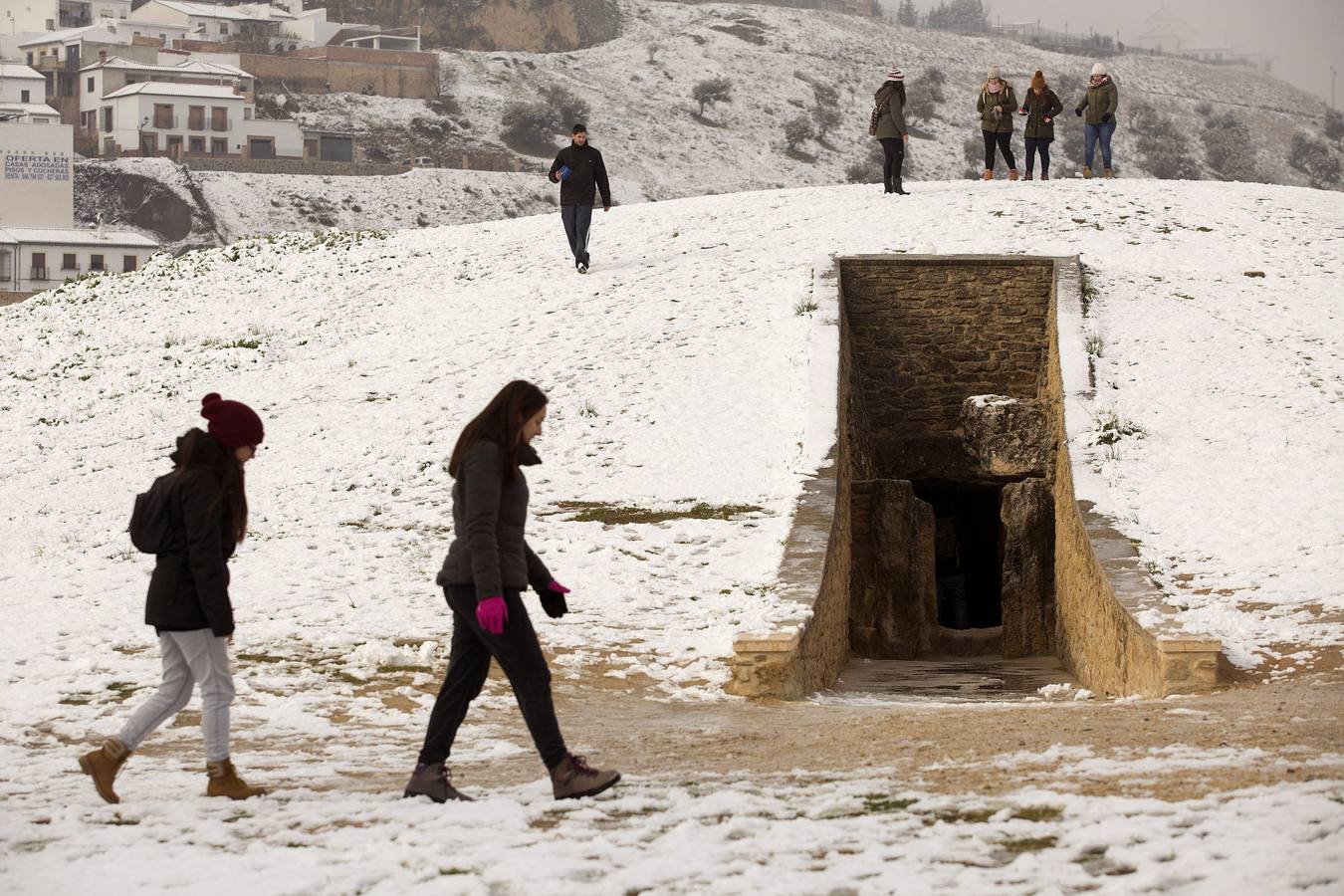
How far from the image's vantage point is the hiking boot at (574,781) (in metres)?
6.57

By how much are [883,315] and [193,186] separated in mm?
70519

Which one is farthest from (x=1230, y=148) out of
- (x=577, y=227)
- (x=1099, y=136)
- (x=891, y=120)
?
(x=577, y=227)

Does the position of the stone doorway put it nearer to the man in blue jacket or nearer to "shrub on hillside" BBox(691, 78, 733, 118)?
the man in blue jacket

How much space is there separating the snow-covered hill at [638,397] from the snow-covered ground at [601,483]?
5 cm

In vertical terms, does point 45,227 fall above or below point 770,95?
below

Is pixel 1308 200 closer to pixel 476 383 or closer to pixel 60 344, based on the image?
pixel 476 383

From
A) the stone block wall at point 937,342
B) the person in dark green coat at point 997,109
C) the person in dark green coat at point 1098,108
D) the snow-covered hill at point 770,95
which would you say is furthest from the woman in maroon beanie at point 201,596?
the snow-covered hill at point 770,95

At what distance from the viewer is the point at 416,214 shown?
83.7 m

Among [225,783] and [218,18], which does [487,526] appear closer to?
[225,783]

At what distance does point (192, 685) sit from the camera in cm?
676

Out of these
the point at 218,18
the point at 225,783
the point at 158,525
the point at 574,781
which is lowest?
the point at 225,783

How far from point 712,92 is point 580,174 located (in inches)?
3841

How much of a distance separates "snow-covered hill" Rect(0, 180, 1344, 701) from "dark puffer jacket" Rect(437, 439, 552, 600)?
162 inches

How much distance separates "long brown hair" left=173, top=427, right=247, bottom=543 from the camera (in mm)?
6809
